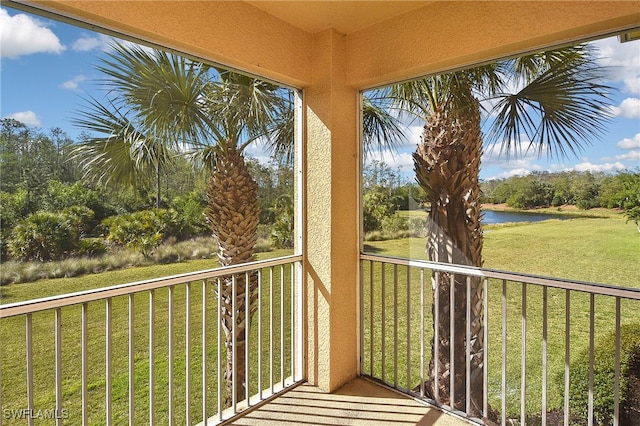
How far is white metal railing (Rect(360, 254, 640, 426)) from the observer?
6.90 feet

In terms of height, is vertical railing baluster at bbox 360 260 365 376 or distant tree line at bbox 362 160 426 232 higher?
distant tree line at bbox 362 160 426 232

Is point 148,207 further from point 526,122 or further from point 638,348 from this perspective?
point 638,348

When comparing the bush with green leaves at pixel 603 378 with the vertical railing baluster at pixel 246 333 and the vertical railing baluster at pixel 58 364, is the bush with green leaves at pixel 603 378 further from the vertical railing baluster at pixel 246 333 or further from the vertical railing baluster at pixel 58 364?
the vertical railing baluster at pixel 58 364

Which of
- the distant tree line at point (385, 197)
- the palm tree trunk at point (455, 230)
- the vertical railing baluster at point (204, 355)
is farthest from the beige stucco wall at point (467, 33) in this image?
the vertical railing baluster at point (204, 355)

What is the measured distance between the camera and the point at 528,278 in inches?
88.3

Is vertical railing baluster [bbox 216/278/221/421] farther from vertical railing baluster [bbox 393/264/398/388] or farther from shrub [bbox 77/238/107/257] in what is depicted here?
vertical railing baluster [bbox 393/264/398/388]

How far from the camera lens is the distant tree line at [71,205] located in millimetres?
1713

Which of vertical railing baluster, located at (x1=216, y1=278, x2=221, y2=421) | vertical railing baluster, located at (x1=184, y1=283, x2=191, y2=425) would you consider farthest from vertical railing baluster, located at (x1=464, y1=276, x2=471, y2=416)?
vertical railing baluster, located at (x1=184, y1=283, x2=191, y2=425)

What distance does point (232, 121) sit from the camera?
103 inches

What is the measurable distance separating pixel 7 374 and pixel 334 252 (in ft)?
6.78

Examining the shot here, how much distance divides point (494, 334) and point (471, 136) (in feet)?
4.58

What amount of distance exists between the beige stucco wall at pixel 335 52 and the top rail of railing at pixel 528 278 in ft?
1.95

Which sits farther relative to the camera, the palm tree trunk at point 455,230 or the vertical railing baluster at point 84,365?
the palm tree trunk at point 455,230

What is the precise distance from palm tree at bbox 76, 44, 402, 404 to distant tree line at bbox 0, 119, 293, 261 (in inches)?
3.6
